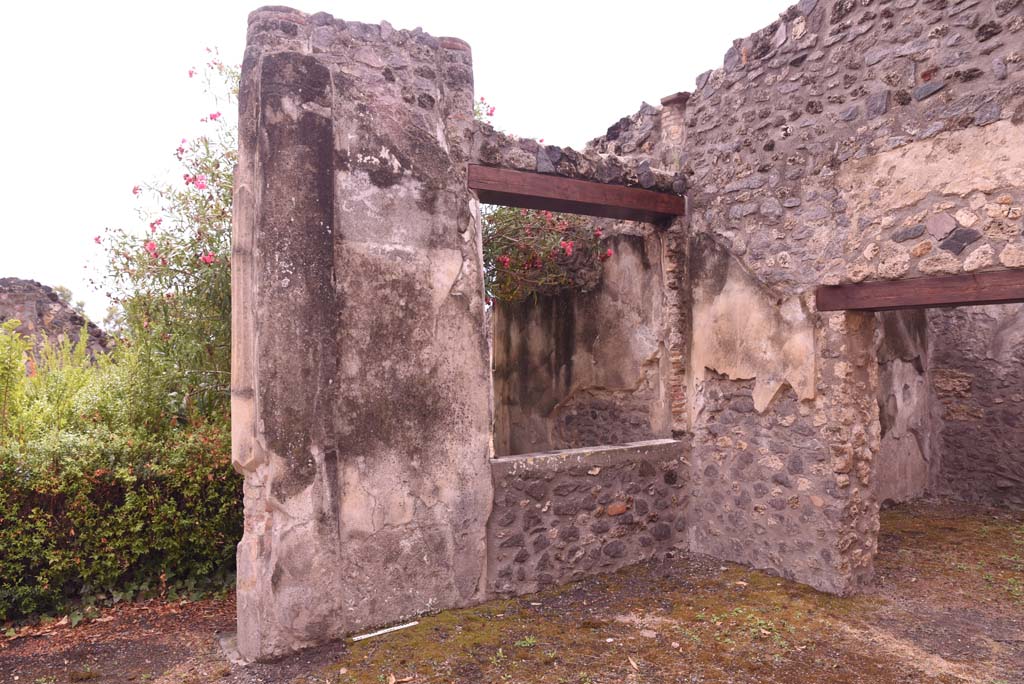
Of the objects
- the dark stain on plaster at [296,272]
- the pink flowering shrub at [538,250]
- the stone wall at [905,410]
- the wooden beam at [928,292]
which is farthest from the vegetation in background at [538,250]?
the stone wall at [905,410]

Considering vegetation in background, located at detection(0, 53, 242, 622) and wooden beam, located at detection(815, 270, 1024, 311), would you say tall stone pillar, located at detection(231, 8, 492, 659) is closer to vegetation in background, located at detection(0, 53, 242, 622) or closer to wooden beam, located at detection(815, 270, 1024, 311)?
vegetation in background, located at detection(0, 53, 242, 622)

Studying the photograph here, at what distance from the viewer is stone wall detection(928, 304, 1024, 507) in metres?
6.75

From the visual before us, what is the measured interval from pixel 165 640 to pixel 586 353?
3890 millimetres

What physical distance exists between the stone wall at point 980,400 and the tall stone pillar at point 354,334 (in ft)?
18.0

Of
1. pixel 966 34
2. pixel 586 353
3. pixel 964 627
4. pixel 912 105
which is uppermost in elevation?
pixel 966 34

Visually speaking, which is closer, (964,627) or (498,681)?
(498,681)

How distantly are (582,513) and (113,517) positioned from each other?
9.53 ft

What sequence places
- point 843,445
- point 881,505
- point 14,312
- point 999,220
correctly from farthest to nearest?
point 14,312 < point 881,505 < point 843,445 < point 999,220

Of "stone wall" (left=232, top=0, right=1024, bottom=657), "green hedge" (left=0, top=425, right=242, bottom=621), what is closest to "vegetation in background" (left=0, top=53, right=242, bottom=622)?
"green hedge" (left=0, top=425, right=242, bottom=621)

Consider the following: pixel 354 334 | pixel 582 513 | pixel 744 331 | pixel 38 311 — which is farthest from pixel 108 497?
pixel 38 311

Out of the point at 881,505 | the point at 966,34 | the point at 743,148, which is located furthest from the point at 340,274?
the point at 881,505

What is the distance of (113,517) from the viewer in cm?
421

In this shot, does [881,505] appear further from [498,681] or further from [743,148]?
[498,681]

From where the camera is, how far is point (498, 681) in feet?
11.0
